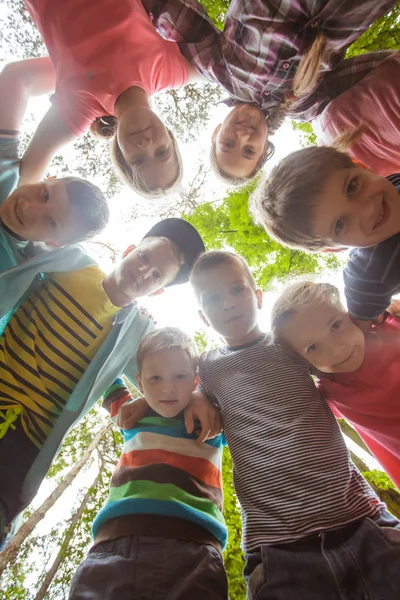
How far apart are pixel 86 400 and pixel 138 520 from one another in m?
0.95

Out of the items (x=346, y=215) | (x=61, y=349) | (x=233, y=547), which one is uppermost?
(x=346, y=215)

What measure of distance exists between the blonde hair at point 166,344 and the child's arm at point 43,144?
163 cm

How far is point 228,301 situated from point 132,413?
93 cm

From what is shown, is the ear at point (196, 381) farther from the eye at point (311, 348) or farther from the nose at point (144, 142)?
the nose at point (144, 142)

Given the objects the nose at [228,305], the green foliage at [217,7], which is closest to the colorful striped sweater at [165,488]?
the nose at [228,305]

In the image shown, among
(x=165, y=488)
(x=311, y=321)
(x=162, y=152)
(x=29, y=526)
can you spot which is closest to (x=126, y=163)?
(x=162, y=152)

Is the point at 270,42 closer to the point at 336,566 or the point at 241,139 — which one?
the point at 241,139

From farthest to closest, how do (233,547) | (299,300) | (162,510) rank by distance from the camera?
1. (233,547)
2. (299,300)
3. (162,510)

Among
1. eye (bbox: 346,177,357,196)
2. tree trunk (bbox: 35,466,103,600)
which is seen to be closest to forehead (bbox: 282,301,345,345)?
eye (bbox: 346,177,357,196)

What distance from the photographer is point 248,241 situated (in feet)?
17.4

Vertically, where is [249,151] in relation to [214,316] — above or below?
above

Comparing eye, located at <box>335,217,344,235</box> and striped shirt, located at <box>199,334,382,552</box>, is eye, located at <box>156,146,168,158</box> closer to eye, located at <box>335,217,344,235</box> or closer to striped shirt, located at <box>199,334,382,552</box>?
eye, located at <box>335,217,344,235</box>

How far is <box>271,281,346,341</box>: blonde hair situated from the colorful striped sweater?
846 millimetres

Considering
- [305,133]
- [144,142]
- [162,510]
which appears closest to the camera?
[162,510]
